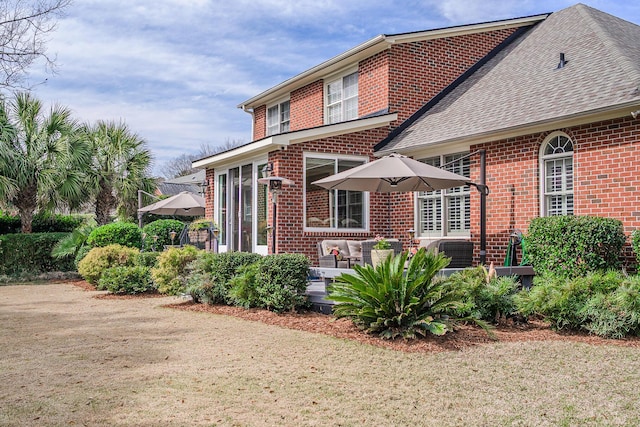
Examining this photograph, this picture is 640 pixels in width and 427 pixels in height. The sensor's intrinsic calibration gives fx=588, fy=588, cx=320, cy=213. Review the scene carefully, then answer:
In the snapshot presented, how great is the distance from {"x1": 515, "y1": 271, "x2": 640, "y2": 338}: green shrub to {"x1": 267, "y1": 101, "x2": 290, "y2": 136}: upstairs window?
1293 cm

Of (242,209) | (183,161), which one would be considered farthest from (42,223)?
(183,161)

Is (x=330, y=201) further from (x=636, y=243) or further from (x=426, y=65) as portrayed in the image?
(x=636, y=243)

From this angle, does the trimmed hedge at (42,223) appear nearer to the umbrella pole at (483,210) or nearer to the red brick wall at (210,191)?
the red brick wall at (210,191)

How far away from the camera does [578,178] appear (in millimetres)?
10344

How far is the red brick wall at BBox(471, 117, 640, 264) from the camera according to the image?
9.63 meters

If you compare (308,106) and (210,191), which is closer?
(210,191)

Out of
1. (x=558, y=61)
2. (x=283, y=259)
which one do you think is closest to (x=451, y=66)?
(x=558, y=61)

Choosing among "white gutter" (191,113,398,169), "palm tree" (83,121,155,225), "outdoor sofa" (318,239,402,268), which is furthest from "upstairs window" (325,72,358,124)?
"palm tree" (83,121,155,225)

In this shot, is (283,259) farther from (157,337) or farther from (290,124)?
(290,124)

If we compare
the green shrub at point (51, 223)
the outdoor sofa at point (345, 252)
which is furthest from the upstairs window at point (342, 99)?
the green shrub at point (51, 223)

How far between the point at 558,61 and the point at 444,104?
Result: 9.28 feet

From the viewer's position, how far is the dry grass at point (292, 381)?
4453 mm

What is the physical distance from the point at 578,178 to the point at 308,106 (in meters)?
9.53

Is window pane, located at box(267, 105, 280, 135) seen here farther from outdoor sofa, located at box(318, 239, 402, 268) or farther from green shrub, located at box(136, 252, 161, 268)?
outdoor sofa, located at box(318, 239, 402, 268)
